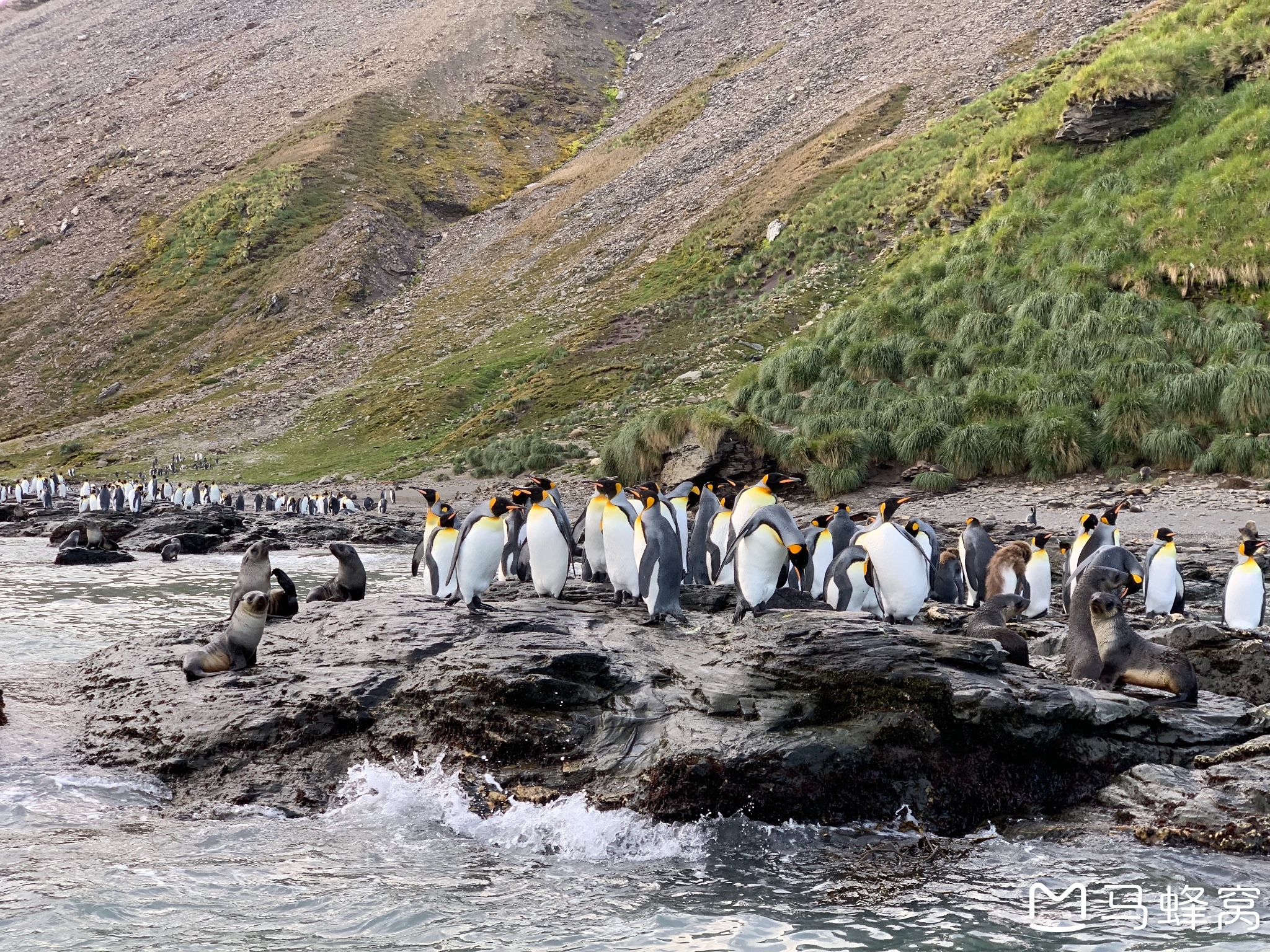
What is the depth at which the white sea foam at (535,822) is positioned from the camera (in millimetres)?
5520

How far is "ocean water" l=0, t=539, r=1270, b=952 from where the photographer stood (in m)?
4.57

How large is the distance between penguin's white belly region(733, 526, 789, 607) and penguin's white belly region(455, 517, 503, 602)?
193 centimetres

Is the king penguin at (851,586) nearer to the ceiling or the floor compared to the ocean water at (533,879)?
nearer to the ceiling

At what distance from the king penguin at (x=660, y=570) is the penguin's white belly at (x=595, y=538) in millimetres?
1494

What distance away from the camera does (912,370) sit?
24188mm

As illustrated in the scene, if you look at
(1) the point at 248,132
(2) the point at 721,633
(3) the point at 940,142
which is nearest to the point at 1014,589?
(2) the point at 721,633

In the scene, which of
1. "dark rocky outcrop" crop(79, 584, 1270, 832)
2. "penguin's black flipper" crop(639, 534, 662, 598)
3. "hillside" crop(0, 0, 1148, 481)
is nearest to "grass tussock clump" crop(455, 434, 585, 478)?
"hillside" crop(0, 0, 1148, 481)

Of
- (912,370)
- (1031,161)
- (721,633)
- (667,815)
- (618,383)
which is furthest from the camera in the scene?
(618,383)

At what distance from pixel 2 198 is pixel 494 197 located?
3324 cm

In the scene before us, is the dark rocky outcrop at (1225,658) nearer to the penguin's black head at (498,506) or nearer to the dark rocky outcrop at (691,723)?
the dark rocky outcrop at (691,723)

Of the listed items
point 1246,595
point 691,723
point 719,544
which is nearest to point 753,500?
point 719,544

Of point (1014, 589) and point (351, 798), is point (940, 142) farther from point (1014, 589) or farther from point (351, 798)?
point (351, 798)

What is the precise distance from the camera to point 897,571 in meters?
8.27

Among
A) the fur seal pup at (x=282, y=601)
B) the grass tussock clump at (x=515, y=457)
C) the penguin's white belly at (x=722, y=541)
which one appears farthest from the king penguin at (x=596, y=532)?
the grass tussock clump at (x=515, y=457)
